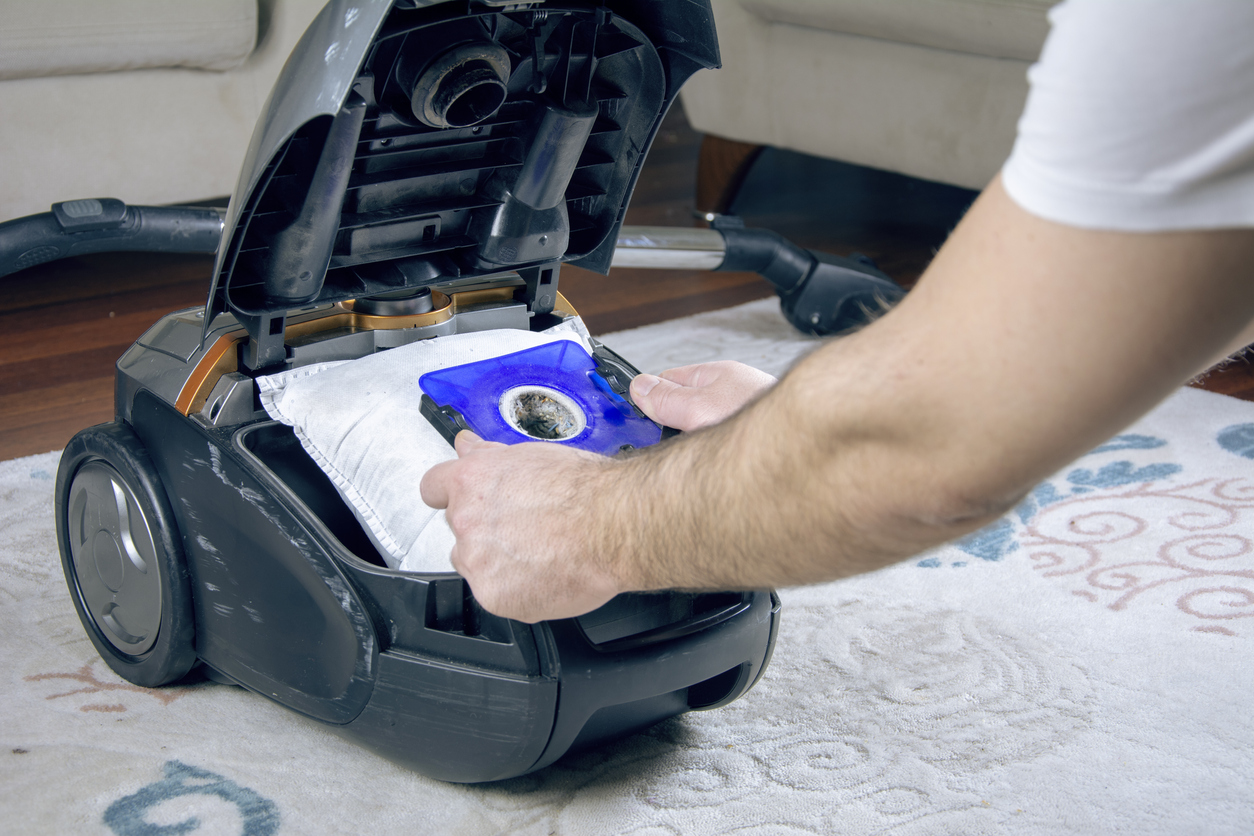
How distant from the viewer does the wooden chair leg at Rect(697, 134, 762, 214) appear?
1721mm

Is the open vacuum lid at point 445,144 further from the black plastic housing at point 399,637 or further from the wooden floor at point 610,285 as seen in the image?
the wooden floor at point 610,285

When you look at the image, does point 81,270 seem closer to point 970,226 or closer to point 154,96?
point 154,96

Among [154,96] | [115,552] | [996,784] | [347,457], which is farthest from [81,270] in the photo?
[996,784]

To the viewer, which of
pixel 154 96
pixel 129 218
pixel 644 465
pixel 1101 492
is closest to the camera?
pixel 644 465

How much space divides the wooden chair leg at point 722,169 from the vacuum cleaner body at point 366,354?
1.07 meters

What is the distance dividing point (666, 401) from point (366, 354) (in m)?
0.19

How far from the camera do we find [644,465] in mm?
437

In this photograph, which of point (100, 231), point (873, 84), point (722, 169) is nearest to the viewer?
point (100, 231)

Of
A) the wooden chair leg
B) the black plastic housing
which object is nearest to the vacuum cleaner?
the black plastic housing

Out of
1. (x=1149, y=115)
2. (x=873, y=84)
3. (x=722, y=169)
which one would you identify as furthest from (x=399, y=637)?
(x=722, y=169)

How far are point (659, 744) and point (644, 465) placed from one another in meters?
0.24

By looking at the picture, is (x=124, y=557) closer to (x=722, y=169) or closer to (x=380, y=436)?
(x=380, y=436)

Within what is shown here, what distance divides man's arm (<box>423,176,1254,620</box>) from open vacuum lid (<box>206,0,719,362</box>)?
0.69 feet

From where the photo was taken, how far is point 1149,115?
26 cm
